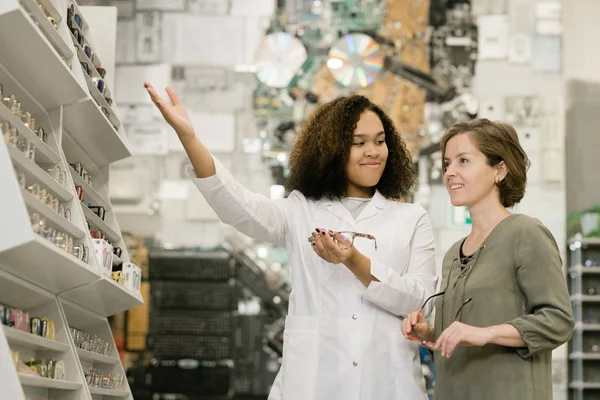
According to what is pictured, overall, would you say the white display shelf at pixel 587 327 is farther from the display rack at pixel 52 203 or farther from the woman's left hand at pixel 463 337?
the woman's left hand at pixel 463 337

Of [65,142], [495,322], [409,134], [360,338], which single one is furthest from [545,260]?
[409,134]

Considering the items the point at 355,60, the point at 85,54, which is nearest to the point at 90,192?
the point at 85,54

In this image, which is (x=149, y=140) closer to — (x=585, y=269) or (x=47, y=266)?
(x=585, y=269)

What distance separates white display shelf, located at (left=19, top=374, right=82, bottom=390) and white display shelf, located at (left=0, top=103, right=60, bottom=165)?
0.54 meters

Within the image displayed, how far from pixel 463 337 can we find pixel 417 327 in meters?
0.31

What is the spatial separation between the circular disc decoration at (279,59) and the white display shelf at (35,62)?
390 cm

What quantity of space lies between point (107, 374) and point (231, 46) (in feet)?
12.3

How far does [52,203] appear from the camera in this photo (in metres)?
2.09

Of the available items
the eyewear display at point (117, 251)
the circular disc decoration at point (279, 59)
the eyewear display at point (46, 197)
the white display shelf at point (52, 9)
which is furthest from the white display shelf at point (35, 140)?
the circular disc decoration at point (279, 59)

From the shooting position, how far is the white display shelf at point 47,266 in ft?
5.54

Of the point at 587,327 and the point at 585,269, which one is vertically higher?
the point at 585,269

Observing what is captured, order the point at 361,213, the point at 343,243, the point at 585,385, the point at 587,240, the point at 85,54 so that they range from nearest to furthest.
Answer: the point at 343,243 → the point at 361,213 → the point at 85,54 → the point at 585,385 → the point at 587,240

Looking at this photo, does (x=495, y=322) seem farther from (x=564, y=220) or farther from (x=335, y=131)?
(x=564, y=220)

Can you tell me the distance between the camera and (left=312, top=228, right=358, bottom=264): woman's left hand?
83.9 inches
